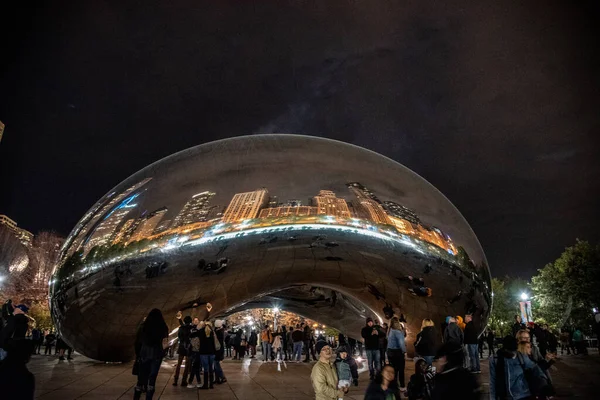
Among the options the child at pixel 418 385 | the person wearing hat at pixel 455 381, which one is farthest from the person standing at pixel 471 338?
the person wearing hat at pixel 455 381

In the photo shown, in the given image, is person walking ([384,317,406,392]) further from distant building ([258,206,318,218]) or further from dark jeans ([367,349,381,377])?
distant building ([258,206,318,218])

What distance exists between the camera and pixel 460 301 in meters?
8.88

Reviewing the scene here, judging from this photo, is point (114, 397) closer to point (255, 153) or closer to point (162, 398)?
point (162, 398)

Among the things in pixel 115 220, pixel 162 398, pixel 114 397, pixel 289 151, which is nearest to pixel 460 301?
pixel 289 151

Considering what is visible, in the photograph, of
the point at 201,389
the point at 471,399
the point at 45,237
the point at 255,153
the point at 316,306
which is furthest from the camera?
the point at 45,237

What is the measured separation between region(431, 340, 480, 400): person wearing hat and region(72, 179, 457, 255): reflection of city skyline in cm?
525

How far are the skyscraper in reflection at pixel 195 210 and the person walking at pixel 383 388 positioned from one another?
4.98 m

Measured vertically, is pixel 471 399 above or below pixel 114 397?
above

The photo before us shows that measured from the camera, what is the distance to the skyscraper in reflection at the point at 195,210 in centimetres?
794

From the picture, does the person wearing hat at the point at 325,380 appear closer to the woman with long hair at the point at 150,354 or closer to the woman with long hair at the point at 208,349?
the woman with long hair at the point at 150,354

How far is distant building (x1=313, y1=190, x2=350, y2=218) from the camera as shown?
26.4 feet

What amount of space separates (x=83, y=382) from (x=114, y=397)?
209cm

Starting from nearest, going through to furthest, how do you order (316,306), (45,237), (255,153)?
(255,153) < (316,306) < (45,237)

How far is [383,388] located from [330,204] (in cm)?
466
